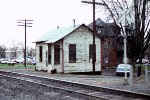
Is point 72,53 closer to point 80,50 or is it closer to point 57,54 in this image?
point 80,50

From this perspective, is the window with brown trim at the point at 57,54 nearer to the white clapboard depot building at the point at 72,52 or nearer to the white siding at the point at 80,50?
the white clapboard depot building at the point at 72,52

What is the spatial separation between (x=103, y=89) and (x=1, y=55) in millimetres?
129228

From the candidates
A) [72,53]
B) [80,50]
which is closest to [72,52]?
[72,53]

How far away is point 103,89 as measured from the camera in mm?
15320

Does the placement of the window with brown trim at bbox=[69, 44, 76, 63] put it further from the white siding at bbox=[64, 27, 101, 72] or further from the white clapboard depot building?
the white siding at bbox=[64, 27, 101, 72]

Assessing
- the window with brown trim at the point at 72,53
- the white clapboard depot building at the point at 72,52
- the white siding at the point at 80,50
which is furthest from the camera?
the window with brown trim at the point at 72,53

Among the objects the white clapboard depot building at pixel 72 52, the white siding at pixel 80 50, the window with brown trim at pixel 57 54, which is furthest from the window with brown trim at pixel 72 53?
the window with brown trim at pixel 57 54

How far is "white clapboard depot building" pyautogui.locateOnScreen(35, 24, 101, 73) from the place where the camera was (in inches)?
1330

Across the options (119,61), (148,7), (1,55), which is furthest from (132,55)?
(1,55)

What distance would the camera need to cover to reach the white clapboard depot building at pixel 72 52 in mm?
33781

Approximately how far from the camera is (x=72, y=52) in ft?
113

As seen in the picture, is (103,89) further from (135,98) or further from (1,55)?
(1,55)

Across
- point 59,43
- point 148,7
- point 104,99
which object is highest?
point 148,7

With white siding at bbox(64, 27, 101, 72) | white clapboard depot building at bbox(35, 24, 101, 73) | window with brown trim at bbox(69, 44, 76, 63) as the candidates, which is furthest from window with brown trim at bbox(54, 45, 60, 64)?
window with brown trim at bbox(69, 44, 76, 63)
